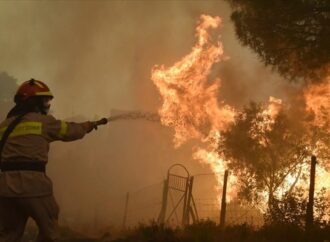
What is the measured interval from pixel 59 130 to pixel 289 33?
7.37 meters

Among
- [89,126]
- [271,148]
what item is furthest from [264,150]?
[89,126]

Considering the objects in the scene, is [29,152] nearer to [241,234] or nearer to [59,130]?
[59,130]

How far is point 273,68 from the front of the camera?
11.5 metres

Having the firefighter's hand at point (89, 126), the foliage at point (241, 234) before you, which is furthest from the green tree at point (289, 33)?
the firefighter's hand at point (89, 126)

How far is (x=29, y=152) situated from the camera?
15.6 ft

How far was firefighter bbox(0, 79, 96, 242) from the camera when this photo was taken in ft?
15.3

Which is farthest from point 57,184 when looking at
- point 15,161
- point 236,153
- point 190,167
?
point 15,161

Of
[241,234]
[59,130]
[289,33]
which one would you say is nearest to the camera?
[59,130]

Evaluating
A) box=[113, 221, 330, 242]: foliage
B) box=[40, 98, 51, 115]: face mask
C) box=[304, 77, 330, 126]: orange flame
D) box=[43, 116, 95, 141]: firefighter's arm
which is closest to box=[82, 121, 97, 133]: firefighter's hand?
box=[43, 116, 95, 141]: firefighter's arm

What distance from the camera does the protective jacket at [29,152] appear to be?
4664 millimetres

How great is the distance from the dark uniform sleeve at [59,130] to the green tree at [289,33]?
682 cm

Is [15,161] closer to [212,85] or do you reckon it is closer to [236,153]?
[236,153]

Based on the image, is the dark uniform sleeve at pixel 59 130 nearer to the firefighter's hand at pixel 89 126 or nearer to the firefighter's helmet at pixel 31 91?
the firefighter's hand at pixel 89 126

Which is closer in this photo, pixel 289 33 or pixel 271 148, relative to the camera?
pixel 289 33
